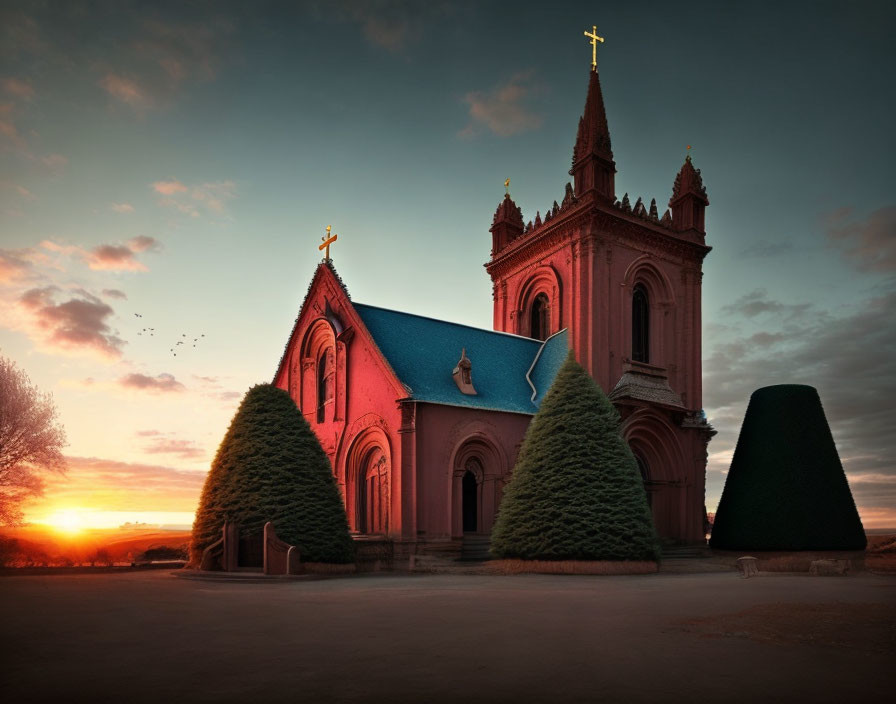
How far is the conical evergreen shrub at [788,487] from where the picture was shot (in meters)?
29.8

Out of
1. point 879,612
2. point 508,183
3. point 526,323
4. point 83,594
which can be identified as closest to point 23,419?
point 83,594

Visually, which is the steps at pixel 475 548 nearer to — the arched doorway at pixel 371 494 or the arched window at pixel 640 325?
the arched doorway at pixel 371 494

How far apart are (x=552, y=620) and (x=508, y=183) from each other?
3486 cm

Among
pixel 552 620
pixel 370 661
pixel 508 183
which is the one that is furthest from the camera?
pixel 508 183

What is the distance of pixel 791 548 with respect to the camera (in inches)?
1164

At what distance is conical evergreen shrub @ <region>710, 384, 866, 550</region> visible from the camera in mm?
29766

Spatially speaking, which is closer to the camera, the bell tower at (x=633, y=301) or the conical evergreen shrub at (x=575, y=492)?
the conical evergreen shrub at (x=575, y=492)

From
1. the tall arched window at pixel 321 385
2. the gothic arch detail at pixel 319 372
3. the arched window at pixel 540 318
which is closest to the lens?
the gothic arch detail at pixel 319 372

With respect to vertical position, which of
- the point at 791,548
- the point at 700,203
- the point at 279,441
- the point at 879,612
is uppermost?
the point at 700,203

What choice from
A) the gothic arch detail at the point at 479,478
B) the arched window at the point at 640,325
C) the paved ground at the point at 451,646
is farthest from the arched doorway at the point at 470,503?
the paved ground at the point at 451,646

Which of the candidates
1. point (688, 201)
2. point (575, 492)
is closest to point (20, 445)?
point (575, 492)

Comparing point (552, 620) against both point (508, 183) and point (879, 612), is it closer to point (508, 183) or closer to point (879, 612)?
point (879, 612)

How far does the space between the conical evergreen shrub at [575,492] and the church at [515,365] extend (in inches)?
152

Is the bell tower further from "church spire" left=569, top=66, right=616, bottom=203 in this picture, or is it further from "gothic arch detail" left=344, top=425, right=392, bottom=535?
"gothic arch detail" left=344, top=425, right=392, bottom=535
